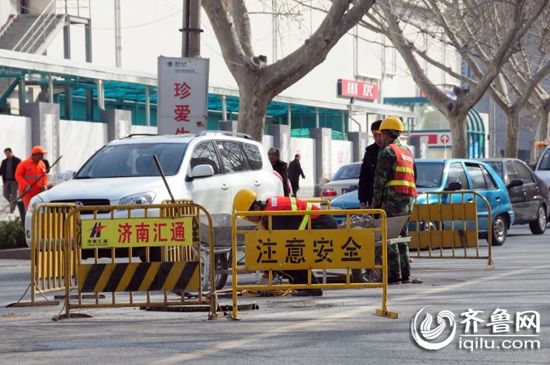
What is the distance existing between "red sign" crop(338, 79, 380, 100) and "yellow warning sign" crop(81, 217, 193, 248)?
57426 millimetres

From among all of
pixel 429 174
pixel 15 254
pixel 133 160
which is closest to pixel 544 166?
pixel 429 174

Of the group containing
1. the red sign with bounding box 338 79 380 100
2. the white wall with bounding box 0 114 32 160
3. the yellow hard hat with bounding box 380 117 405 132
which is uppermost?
the red sign with bounding box 338 79 380 100

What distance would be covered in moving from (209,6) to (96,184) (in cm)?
974

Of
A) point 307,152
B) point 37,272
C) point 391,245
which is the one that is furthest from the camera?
point 307,152

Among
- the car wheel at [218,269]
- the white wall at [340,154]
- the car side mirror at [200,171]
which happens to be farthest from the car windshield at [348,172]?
the white wall at [340,154]

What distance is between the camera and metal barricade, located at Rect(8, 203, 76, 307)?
1404 centimetres

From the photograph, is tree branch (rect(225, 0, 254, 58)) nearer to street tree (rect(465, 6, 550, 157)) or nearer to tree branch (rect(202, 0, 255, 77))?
tree branch (rect(202, 0, 255, 77))

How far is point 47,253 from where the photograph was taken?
14203 millimetres

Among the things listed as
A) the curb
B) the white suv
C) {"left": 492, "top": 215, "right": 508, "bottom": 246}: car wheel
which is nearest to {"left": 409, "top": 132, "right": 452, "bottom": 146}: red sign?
{"left": 492, "top": 215, "right": 508, "bottom": 246}: car wheel

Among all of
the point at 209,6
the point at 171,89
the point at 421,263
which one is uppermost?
the point at 209,6

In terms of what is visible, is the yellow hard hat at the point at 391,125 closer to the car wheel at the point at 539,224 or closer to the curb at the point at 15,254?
the curb at the point at 15,254

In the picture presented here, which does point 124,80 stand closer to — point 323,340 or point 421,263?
point 421,263

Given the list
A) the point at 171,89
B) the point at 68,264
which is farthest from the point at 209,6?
the point at 68,264

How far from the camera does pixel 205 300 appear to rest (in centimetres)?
1290
